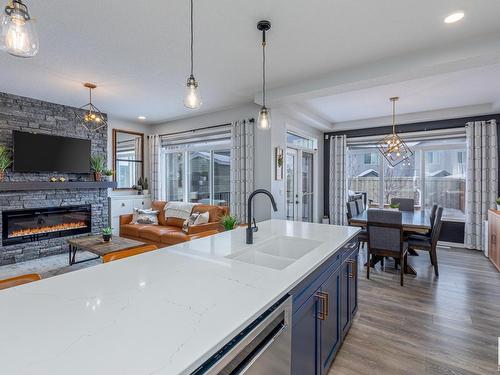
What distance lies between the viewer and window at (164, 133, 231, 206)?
18.6ft

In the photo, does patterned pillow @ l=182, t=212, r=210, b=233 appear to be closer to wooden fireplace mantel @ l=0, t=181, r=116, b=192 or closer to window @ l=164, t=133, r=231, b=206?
window @ l=164, t=133, r=231, b=206

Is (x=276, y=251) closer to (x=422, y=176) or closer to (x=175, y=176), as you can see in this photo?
(x=175, y=176)

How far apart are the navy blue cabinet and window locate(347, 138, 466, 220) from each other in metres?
4.67

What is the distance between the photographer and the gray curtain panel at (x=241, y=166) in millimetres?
4828

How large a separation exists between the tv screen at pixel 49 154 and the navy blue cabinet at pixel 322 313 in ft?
16.8

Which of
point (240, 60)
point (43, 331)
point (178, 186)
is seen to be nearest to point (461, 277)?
point (240, 60)

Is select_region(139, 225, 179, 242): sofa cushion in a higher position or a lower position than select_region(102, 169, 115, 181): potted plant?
lower

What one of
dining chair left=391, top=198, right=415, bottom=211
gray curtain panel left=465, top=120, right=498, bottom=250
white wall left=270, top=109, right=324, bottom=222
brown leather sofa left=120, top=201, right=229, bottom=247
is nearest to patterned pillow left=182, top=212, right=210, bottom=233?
brown leather sofa left=120, top=201, right=229, bottom=247

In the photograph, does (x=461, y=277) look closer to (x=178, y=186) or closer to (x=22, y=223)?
(x=178, y=186)

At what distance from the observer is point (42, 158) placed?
15.2ft

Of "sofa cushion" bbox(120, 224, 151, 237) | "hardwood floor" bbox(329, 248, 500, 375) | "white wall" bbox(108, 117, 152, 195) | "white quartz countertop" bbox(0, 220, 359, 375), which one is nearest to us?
"white quartz countertop" bbox(0, 220, 359, 375)

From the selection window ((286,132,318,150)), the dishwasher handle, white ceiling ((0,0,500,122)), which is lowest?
the dishwasher handle

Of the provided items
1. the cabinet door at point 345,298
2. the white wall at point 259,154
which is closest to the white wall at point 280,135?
the white wall at point 259,154

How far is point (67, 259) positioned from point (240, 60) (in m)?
4.37
